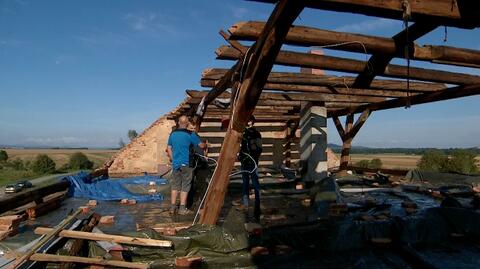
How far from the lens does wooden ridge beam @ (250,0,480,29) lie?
345 centimetres

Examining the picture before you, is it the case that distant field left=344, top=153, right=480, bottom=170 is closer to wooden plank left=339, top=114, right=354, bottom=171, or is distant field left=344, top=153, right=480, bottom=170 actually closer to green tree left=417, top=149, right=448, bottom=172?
green tree left=417, top=149, right=448, bottom=172

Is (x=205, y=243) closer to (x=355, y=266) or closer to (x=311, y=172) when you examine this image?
(x=355, y=266)

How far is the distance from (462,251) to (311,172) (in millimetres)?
6063

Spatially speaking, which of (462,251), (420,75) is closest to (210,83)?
(420,75)

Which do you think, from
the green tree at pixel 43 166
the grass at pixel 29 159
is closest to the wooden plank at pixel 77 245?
the grass at pixel 29 159

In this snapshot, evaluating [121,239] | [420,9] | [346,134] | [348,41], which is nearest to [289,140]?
[346,134]

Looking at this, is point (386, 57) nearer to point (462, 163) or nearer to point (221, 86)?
point (221, 86)

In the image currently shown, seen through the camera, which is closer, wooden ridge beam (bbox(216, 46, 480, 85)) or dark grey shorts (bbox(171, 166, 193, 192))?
wooden ridge beam (bbox(216, 46, 480, 85))

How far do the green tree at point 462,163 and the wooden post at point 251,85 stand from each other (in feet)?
65.7

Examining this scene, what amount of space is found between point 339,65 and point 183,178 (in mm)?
3578

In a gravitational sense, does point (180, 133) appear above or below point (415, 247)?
above

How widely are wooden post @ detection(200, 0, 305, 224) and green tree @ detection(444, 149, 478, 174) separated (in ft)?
65.7

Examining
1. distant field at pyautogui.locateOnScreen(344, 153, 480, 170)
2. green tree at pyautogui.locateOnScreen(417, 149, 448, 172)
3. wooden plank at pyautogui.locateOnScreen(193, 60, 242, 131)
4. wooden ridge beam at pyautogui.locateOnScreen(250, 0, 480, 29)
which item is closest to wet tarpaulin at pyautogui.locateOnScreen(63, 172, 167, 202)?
wooden plank at pyautogui.locateOnScreen(193, 60, 242, 131)

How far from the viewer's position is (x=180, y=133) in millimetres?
6883
